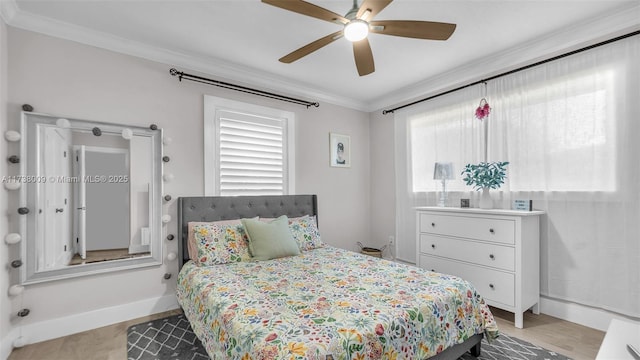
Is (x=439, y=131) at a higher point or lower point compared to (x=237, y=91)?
lower

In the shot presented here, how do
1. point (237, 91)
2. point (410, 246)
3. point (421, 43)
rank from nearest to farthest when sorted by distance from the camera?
point (421, 43) → point (237, 91) → point (410, 246)

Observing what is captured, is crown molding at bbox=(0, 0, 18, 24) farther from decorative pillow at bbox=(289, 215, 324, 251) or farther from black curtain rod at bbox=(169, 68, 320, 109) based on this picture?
decorative pillow at bbox=(289, 215, 324, 251)

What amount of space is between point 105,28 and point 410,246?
4077 millimetres

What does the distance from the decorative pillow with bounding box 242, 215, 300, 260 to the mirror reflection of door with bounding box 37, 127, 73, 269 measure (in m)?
1.47

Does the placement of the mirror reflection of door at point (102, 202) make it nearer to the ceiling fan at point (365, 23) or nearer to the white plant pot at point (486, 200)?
the ceiling fan at point (365, 23)

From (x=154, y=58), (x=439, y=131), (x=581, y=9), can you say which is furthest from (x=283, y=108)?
(x=581, y=9)

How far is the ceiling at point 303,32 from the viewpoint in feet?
7.22

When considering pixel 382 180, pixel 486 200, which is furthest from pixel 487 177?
pixel 382 180

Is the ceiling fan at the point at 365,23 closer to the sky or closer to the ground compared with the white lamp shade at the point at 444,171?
closer to the sky

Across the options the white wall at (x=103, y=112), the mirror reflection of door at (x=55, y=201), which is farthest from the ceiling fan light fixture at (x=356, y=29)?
the mirror reflection of door at (x=55, y=201)

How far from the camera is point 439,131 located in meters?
3.64

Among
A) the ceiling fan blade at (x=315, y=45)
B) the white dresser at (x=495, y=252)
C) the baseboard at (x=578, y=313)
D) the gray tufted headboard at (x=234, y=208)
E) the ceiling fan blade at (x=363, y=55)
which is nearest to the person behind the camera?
the ceiling fan blade at (x=315, y=45)

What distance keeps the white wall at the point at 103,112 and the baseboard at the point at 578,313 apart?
141 inches

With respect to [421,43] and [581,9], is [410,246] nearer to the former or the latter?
[421,43]
